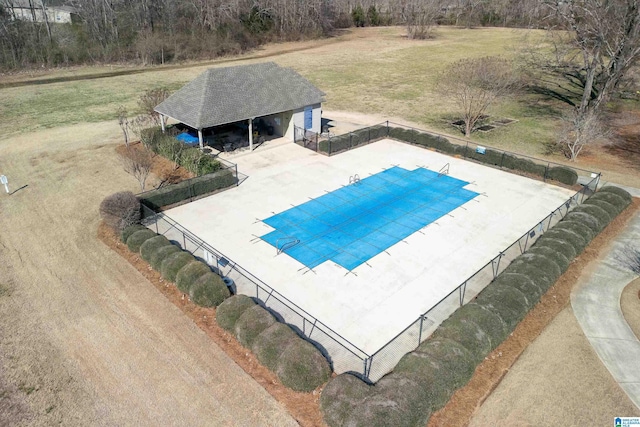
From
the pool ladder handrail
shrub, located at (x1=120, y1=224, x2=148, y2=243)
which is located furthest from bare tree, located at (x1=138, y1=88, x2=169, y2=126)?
the pool ladder handrail

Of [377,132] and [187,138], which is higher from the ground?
[187,138]

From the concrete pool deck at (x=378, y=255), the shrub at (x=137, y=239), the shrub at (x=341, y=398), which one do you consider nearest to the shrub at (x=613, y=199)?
the concrete pool deck at (x=378, y=255)

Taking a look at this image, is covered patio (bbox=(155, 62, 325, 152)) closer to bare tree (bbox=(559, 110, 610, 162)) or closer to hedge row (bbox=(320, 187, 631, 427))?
bare tree (bbox=(559, 110, 610, 162))

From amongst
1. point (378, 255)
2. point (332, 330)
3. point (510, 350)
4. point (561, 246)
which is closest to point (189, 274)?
point (332, 330)

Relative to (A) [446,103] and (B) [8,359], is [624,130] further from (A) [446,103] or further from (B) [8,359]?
(B) [8,359]

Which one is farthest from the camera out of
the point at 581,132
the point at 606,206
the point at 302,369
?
the point at 581,132

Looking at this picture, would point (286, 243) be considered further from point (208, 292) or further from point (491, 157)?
point (491, 157)
